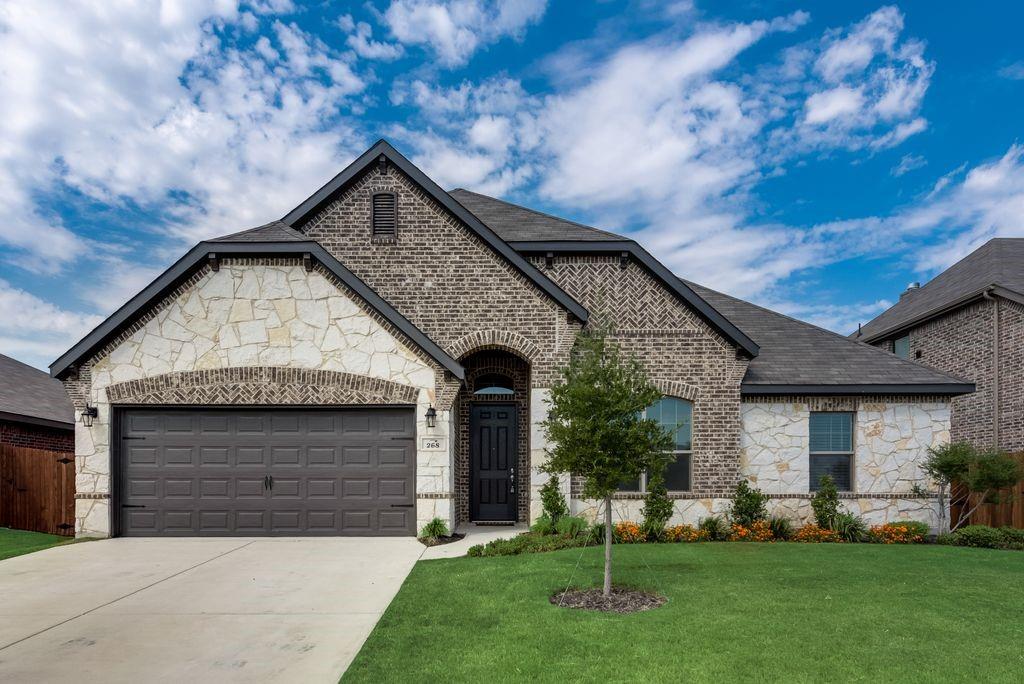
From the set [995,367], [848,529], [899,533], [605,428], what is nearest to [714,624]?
[605,428]

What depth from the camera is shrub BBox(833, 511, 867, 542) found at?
1212 centimetres

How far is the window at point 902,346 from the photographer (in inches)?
791

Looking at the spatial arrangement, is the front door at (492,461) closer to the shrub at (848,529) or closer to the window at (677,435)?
the window at (677,435)

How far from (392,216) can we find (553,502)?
666 cm

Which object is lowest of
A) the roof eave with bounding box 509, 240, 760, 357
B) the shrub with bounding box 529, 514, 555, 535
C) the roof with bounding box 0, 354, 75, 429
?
the shrub with bounding box 529, 514, 555, 535

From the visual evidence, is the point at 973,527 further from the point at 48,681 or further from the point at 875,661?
the point at 48,681

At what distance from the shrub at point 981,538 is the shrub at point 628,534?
6.22 m

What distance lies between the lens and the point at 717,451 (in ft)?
41.6

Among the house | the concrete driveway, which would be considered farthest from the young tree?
the house

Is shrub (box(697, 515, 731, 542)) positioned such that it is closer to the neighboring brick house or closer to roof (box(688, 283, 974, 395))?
roof (box(688, 283, 974, 395))

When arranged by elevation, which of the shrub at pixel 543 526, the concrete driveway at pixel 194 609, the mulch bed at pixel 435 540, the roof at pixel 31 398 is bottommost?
the mulch bed at pixel 435 540

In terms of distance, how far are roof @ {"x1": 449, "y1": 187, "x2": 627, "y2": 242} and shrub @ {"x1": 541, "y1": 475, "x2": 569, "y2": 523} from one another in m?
5.16

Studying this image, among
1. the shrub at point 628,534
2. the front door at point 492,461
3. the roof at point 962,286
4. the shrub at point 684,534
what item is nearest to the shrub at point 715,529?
the shrub at point 684,534

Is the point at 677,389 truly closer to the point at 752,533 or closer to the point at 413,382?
the point at 752,533
